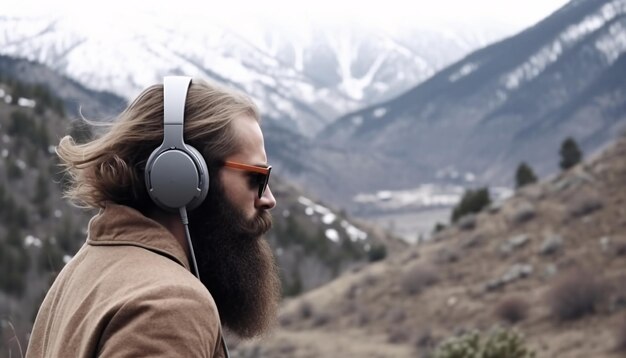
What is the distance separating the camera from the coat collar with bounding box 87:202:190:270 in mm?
2336

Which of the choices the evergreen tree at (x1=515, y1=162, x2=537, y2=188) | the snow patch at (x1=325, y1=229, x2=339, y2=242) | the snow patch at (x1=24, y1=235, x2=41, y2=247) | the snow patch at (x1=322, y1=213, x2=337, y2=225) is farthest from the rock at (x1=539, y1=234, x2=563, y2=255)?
the snow patch at (x1=322, y1=213, x2=337, y2=225)

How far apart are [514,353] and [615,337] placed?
659cm

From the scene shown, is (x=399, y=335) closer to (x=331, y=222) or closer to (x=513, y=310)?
(x=513, y=310)

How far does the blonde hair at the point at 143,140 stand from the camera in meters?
2.51

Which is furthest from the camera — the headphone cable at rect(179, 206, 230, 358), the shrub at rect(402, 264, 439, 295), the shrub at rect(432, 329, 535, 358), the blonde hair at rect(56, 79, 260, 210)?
the shrub at rect(402, 264, 439, 295)

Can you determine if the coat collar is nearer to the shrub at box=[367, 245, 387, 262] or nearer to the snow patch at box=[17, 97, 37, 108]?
the shrub at box=[367, 245, 387, 262]

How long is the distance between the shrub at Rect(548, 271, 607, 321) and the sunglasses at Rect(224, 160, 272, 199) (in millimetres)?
20460

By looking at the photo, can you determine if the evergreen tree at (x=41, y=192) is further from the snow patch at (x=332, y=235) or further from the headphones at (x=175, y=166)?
the headphones at (x=175, y=166)

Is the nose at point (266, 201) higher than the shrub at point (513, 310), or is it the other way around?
the nose at point (266, 201)

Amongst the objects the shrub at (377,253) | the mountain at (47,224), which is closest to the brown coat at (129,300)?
the shrub at (377,253)

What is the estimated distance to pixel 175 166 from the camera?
8.03 ft

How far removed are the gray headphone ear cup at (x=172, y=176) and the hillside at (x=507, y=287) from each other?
17022 mm

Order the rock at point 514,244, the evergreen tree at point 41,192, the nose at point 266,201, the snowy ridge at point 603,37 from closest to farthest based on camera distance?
the nose at point 266,201
the rock at point 514,244
the evergreen tree at point 41,192
the snowy ridge at point 603,37

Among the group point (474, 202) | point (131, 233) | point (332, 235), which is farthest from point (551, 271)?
point (332, 235)
